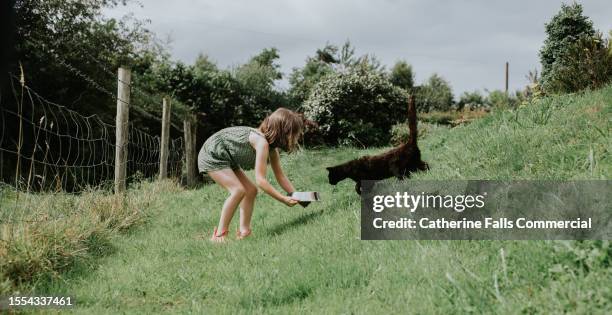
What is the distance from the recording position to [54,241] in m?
4.31

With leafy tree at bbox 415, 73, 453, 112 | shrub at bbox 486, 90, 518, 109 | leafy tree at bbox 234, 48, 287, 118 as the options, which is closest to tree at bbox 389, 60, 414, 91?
leafy tree at bbox 415, 73, 453, 112

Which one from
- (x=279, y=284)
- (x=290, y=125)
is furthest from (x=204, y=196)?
(x=279, y=284)

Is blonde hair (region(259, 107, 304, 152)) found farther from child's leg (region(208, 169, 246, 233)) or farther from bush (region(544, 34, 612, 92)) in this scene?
bush (region(544, 34, 612, 92))

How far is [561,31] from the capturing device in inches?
460

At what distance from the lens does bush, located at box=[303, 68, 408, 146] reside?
1548 centimetres

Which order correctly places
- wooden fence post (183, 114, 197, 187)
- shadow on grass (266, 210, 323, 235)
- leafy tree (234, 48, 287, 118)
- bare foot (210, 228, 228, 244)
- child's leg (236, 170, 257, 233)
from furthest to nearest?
1. leafy tree (234, 48, 287, 118)
2. wooden fence post (183, 114, 197, 187)
3. child's leg (236, 170, 257, 233)
4. shadow on grass (266, 210, 323, 235)
5. bare foot (210, 228, 228, 244)

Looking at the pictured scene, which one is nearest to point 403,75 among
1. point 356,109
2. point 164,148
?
point 356,109

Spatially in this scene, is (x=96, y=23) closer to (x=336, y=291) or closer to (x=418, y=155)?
(x=418, y=155)

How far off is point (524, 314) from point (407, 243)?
1.33 m

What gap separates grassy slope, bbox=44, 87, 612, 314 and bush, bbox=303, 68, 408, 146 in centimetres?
895

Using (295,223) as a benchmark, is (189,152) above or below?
above

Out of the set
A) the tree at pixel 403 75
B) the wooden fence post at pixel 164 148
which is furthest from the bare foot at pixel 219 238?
the tree at pixel 403 75

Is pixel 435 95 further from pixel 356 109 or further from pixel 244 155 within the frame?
pixel 244 155

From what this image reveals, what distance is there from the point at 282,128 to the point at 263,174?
1.74 feet
